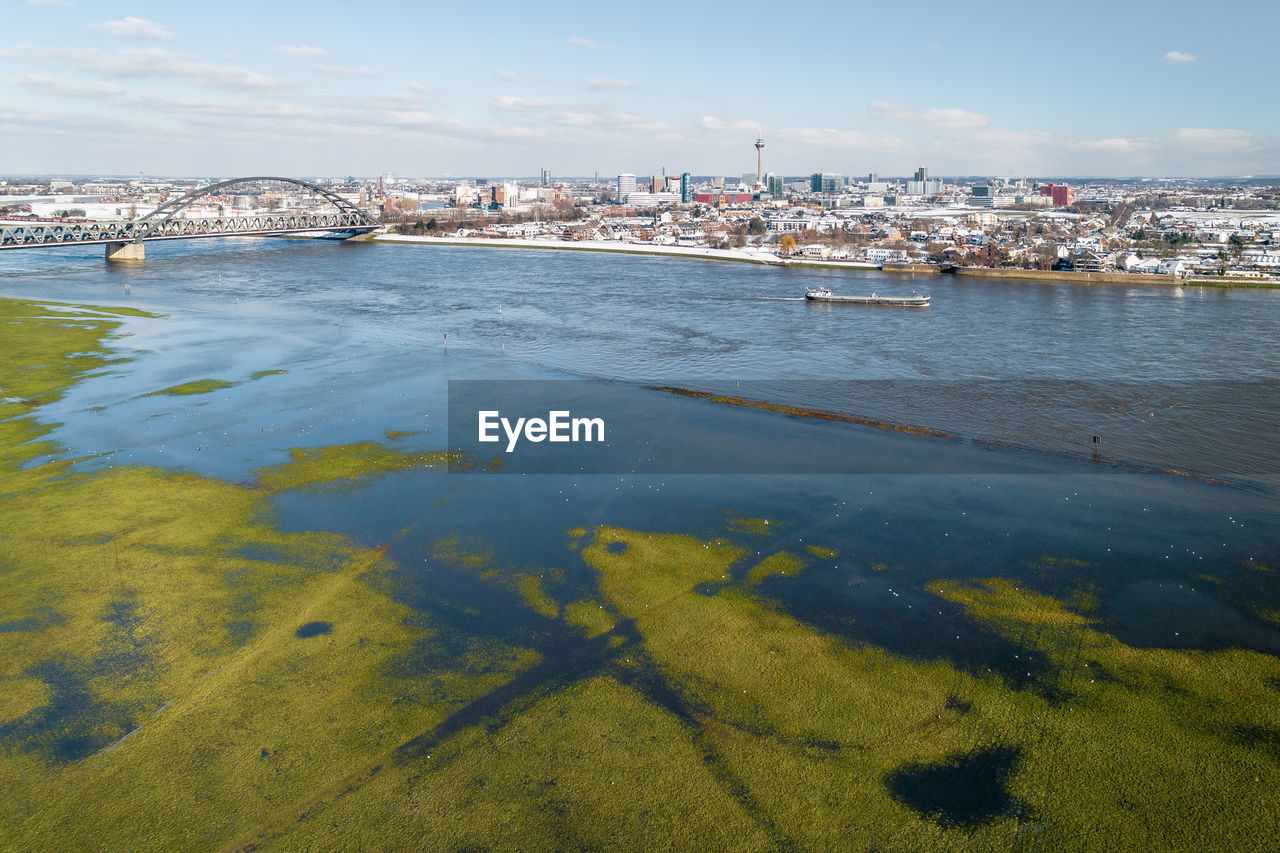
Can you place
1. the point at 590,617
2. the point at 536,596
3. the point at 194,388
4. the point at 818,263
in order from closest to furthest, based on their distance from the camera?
Result: the point at 590,617
the point at 536,596
the point at 194,388
the point at 818,263

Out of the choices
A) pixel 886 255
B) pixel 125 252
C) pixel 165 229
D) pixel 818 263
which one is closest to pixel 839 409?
pixel 818 263

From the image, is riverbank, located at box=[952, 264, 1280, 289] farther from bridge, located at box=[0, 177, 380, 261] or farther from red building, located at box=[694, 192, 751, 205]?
red building, located at box=[694, 192, 751, 205]

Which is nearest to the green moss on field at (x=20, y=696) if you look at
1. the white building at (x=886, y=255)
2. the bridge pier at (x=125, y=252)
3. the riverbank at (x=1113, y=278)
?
the riverbank at (x=1113, y=278)

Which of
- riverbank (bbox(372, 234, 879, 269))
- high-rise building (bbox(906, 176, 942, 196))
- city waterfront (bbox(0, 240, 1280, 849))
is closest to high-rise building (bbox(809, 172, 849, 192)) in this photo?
high-rise building (bbox(906, 176, 942, 196))

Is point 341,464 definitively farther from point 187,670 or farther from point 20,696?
point 20,696

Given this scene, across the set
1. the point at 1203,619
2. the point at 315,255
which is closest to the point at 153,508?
the point at 1203,619

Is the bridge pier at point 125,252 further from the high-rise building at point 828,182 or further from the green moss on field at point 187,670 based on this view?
the high-rise building at point 828,182

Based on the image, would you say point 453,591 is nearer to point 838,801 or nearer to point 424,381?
point 838,801
